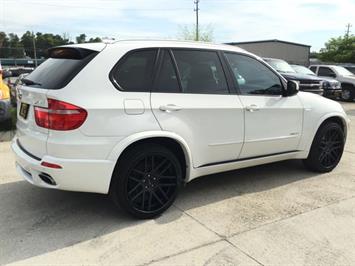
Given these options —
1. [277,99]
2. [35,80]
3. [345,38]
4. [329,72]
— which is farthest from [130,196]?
[345,38]

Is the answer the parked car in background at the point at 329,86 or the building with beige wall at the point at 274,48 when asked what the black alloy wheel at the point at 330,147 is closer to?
the parked car in background at the point at 329,86

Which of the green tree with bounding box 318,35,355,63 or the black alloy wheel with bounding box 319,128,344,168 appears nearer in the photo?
the black alloy wheel with bounding box 319,128,344,168

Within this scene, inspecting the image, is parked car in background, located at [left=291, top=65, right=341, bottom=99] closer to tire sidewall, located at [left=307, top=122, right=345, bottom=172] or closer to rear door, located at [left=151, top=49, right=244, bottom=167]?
tire sidewall, located at [left=307, top=122, right=345, bottom=172]

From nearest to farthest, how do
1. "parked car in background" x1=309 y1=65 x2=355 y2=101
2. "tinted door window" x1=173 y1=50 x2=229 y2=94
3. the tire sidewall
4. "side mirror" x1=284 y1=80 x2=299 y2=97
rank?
"tinted door window" x1=173 y1=50 x2=229 y2=94 → "side mirror" x1=284 y1=80 x2=299 y2=97 → the tire sidewall → "parked car in background" x1=309 y1=65 x2=355 y2=101

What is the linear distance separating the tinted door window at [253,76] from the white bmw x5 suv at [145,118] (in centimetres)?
1

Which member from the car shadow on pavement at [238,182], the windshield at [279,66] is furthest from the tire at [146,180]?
the windshield at [279,66]

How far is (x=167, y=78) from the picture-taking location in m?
4.04

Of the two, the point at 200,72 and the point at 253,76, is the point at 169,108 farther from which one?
the point at 253,76

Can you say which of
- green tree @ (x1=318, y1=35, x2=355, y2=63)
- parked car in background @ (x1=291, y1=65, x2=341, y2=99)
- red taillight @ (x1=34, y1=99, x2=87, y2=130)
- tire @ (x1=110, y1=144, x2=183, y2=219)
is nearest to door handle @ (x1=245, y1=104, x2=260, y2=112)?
tire @ (x1=110, y1=144, x2=183, y2=219)

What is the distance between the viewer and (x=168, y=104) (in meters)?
3.92

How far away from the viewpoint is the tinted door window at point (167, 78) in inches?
156

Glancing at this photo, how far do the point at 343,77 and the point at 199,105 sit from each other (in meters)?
16.1

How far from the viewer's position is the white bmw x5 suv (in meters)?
3.52

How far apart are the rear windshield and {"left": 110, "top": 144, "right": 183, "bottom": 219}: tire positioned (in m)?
0.90
